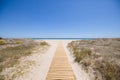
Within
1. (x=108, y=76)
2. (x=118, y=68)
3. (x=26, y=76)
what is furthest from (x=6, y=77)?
(x=118, y=68)

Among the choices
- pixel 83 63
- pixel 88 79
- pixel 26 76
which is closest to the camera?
pixel 88 79

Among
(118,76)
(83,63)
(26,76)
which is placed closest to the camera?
(118,76)

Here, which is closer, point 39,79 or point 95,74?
point 39,79

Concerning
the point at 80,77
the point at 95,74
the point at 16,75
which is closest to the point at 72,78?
the point at 80,77

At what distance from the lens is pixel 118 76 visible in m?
4.93

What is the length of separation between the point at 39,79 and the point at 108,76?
134 inches

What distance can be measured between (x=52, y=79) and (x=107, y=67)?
3220mm

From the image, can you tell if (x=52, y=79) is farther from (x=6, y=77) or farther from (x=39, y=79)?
(x=6, y=77)

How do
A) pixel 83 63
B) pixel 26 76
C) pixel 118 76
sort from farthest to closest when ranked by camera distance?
pixel 83 63 < pixel 26 76 < pixel 118 76

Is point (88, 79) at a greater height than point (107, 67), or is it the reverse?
point (107, 67)

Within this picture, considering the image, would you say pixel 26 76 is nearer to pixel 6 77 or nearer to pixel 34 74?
pixel 34 74

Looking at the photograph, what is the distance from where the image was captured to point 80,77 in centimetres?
545

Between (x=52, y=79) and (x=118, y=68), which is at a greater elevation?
(x=118, y=68)

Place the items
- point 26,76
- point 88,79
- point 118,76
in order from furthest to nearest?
point 26,76, point 88,79, point 118,76
